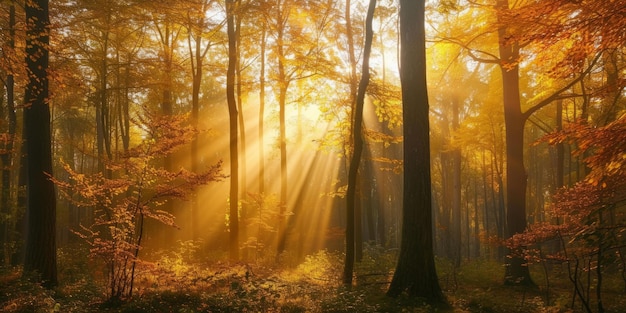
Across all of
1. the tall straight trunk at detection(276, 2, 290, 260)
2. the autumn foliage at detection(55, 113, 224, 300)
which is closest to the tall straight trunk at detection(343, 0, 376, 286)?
the tall straight trunk at detection(276, 2, 290, 260)

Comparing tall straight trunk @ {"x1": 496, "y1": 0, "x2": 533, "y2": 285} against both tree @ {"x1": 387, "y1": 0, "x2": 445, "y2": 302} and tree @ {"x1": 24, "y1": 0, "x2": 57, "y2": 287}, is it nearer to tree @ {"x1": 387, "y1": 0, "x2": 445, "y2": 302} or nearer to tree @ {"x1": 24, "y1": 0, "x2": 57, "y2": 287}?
tree @ {"x1": 387, "y1": 0, "x2": 445, "y2": 302}

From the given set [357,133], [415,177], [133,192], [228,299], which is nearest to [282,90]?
[357,133]

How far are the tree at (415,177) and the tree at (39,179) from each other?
7598 millimetres

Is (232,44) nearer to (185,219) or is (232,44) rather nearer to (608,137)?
(608,137)

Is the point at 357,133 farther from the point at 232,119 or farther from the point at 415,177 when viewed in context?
the point at 232,119

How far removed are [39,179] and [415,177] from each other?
8243 millimetres

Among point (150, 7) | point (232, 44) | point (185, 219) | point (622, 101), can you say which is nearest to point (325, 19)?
point (232, 44)

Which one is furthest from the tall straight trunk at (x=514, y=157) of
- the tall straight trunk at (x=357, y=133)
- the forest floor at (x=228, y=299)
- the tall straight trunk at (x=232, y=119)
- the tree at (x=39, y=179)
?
the tree at (x=39, y=179)

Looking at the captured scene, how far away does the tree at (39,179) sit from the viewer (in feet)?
29.8

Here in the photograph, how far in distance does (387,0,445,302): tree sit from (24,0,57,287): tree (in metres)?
7.60

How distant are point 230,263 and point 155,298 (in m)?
5.27

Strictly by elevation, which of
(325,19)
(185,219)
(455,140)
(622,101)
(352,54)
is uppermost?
(325,19)

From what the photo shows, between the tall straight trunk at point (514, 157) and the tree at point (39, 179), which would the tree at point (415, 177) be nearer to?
the tall straight trunk at point (514, 157)

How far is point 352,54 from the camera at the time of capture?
46.4 ft
